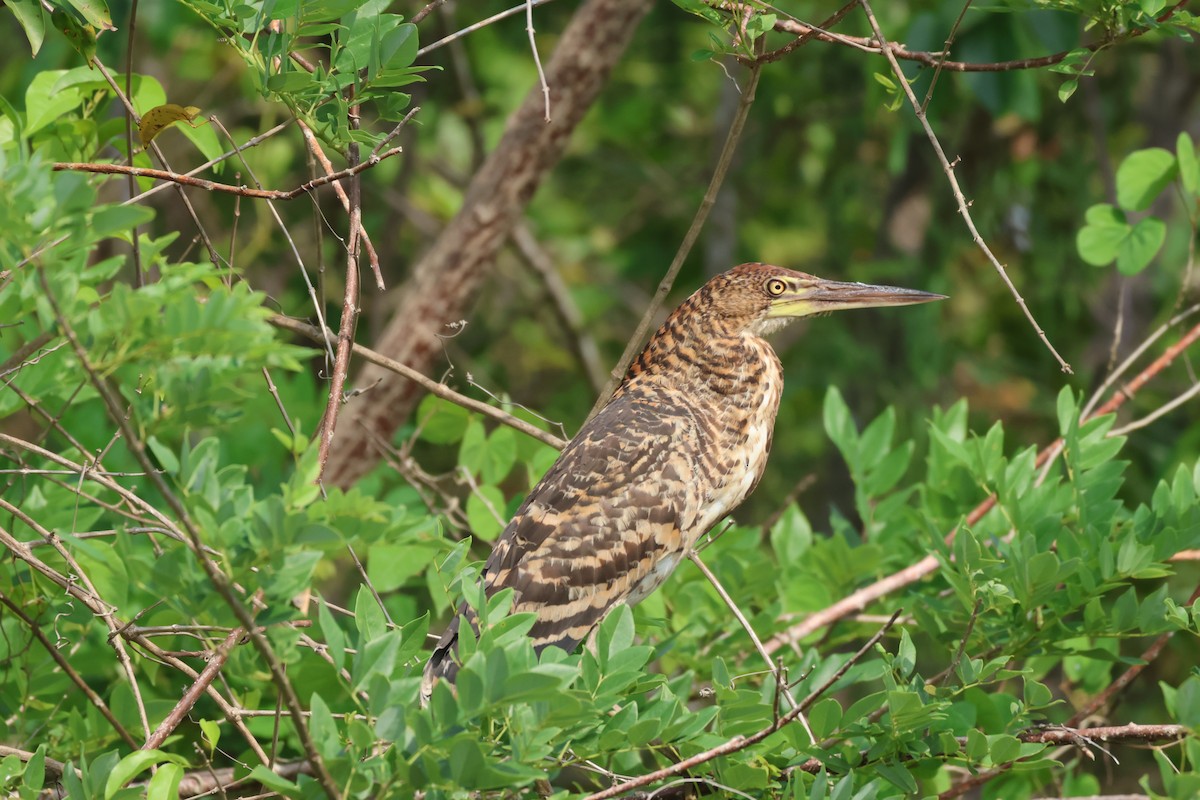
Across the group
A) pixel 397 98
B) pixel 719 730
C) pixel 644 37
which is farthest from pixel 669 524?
pixel 644 37

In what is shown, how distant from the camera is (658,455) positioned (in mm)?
2992

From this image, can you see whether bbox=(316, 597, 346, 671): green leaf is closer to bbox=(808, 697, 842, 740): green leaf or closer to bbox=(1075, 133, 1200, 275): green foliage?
bbox=(808, 697, 842, 740): green leaf

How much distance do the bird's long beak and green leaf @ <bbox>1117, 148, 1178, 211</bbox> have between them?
0.60 meters

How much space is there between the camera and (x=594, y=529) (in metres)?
2.94

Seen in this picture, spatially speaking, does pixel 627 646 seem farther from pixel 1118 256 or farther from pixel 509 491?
pixel 509 491

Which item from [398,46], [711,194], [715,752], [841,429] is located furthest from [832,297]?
[715,752]

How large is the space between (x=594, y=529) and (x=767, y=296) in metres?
0.80

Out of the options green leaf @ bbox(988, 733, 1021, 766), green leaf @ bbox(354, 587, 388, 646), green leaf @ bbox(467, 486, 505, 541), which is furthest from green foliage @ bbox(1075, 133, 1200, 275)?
green leaf @ bbox(354, 587, 388, 646)

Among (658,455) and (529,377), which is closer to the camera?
(658,455)

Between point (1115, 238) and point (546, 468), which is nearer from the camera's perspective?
point (1115, 238)

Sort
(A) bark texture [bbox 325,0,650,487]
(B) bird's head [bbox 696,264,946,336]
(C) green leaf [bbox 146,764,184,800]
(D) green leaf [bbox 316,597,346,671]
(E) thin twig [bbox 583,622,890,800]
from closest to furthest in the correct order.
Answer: (D) green leaf [bbox 316,597,346,671]
(E) thin twig [bbox 583,622,890,800]
(C) green leaf [bbox 146,764,184,800]
(B) bird's head [bbox 696,264,946,336]
(A) bark texture [bbox 325,0,650,487]

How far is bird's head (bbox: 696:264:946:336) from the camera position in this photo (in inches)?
→ 129

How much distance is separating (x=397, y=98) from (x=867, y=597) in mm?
1728

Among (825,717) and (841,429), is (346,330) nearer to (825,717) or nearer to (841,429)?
(825,717)
